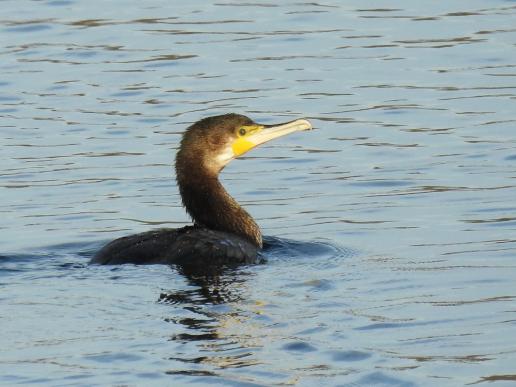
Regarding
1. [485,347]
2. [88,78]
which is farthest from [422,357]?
[88,78]

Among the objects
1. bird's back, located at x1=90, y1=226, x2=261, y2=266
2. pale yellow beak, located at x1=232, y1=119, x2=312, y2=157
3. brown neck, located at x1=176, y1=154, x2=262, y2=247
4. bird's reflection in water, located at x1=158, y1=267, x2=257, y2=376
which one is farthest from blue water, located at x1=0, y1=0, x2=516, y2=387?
pale yellow beak, located at x1=232, y1=119, x2=312, y2=157

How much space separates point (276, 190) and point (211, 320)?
4.46 metres

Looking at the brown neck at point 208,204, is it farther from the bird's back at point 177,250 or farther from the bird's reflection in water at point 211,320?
the bird's reflection in water at point 211,320

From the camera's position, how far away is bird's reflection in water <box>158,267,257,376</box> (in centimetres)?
920

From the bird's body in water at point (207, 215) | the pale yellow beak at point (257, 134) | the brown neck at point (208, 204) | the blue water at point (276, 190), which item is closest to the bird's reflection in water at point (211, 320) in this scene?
the blue water at point (276, 190)

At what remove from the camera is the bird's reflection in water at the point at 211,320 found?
920 centimetres

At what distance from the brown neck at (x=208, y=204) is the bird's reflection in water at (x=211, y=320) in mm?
897

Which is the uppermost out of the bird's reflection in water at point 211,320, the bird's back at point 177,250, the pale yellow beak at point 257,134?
the pale yellow beak at point 257,134

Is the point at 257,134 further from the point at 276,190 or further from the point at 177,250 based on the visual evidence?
the point at 177,250

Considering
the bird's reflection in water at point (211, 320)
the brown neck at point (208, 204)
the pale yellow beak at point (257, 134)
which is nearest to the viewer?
the bird's reflection in water at point (211, 320)

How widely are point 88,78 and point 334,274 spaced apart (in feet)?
24.7

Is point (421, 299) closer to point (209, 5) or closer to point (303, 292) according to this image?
point (303, 292)

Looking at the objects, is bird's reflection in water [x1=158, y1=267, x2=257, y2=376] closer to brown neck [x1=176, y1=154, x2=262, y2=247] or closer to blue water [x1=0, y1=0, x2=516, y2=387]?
blue water [x1=0, y1=0, x2=516, y2=387]

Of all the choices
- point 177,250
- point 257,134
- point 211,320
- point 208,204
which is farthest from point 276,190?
point 211,320
